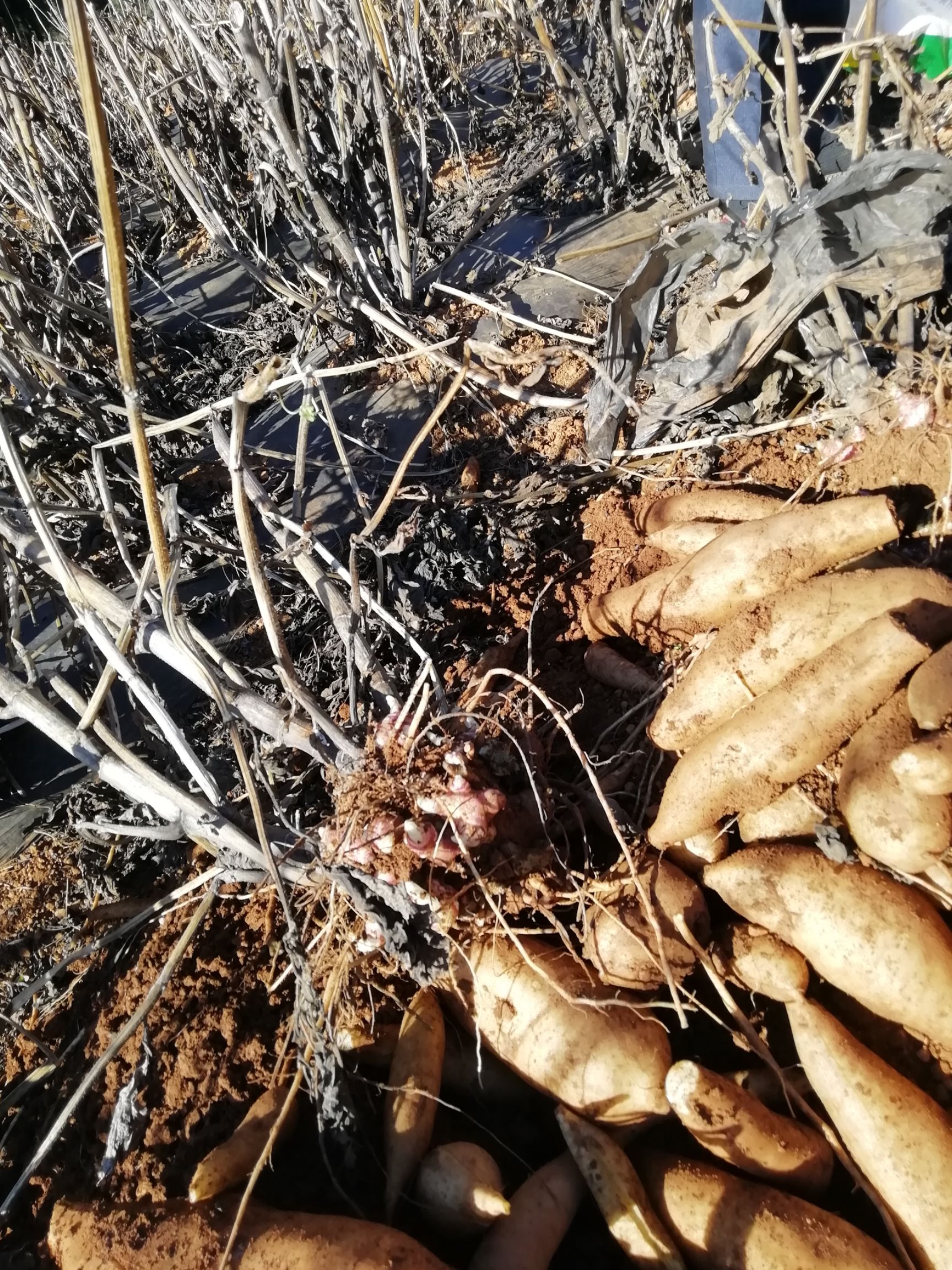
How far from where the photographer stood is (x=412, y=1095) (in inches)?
51.0

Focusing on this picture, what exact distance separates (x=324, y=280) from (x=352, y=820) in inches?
96.8

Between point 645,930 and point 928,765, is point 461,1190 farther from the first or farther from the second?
point 928,765

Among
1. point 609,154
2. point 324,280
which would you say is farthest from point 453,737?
point 609,154

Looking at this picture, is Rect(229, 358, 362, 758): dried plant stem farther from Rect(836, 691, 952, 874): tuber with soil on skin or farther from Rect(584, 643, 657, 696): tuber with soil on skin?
Rect(836, 691, 952, 874): tuber with soil on skin

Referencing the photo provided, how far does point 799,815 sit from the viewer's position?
1354 millimetres

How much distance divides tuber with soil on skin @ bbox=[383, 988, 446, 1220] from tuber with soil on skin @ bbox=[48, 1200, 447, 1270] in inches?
5.3

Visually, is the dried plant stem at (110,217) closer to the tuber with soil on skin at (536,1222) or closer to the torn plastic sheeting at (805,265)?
the tuber with soil on skin at (536,1222)

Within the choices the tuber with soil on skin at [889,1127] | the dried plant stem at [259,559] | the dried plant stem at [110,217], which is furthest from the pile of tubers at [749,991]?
the dried plant stem at [110,217]

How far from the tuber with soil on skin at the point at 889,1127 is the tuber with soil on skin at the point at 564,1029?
249 mm

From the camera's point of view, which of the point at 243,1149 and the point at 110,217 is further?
the point at 243,1149

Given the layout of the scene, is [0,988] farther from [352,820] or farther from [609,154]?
[609,154]

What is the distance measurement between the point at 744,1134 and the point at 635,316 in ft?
6.67

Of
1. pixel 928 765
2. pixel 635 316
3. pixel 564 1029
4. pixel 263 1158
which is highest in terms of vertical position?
pixel 635 316

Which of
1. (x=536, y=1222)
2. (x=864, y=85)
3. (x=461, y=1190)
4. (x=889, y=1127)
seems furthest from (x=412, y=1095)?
(x=864, y=85)
